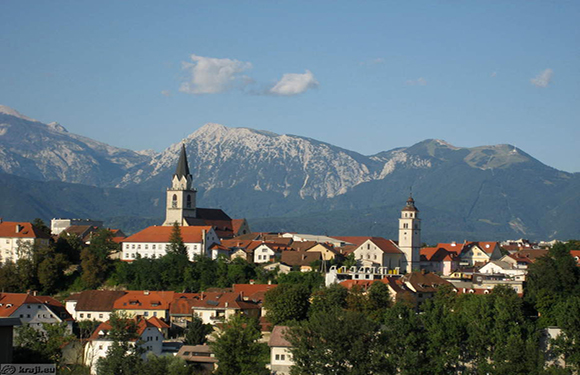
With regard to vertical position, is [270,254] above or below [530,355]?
above

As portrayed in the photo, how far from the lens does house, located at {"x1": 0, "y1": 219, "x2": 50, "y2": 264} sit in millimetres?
91625

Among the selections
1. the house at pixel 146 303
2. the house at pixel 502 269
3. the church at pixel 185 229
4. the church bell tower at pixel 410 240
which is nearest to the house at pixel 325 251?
the church bell tower at pixel 410 240

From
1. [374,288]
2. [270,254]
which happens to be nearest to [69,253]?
[270,254]

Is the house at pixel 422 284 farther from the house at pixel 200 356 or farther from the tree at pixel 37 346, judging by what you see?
the tree at pixel 37 346

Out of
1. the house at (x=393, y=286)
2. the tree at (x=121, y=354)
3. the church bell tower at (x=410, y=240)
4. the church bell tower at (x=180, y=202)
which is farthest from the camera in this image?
the church bell tower at (x=180, y=202)

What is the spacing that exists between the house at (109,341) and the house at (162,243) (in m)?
24.9

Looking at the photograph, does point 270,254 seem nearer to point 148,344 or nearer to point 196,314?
point 196,314

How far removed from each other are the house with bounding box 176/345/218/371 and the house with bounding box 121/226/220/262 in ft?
92.9

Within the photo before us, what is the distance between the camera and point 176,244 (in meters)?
93.6

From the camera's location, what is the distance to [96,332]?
67.5 metres

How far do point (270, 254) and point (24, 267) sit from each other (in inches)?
939

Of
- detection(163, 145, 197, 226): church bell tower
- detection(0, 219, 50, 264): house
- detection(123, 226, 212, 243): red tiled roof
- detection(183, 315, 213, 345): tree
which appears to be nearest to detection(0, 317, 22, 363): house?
detection(183, 315, 213, 345): tree

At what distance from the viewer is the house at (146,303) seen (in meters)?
78.6

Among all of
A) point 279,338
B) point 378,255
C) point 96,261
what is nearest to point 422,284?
point 378,255
